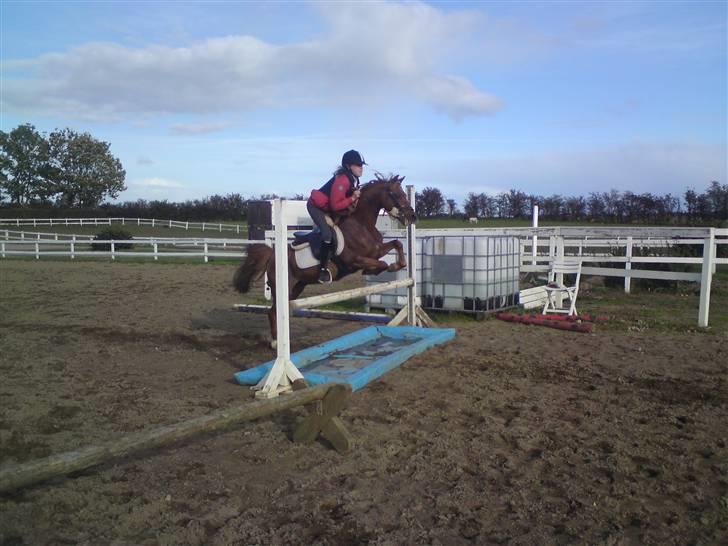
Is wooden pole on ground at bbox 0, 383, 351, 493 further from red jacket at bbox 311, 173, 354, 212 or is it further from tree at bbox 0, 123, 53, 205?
tree at bbox 0, 123, 53, 205

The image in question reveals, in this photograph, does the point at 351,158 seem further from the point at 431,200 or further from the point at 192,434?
the point at 431,200

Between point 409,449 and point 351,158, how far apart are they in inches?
115

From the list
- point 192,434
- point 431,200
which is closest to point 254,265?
point 192,434

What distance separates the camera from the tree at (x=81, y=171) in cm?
5875

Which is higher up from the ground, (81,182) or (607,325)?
(81,182)

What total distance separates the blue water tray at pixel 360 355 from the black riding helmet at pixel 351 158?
6.64 ft

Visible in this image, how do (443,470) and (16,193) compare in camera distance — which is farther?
(16,193)

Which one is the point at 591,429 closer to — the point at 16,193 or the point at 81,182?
the point at 81,182

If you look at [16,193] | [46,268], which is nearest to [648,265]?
[46,268]

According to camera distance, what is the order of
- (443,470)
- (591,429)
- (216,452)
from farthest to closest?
(591,429) < (216,452) < (443,470)

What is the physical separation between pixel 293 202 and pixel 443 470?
9.29 meters

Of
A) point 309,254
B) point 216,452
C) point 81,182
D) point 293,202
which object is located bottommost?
point 216,452

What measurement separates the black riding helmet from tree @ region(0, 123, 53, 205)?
62.1m

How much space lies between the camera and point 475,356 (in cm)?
688
